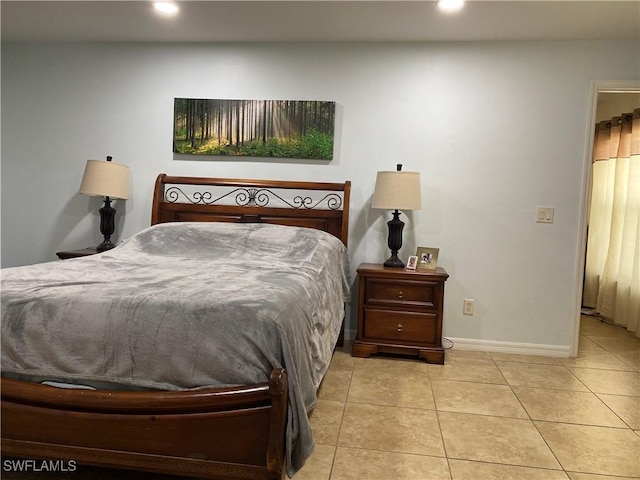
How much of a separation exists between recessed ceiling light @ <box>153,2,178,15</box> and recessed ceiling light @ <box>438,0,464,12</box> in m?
1.66

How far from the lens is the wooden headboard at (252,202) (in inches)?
139

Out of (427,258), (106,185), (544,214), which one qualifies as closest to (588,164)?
(544,214)

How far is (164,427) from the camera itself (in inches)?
59.7

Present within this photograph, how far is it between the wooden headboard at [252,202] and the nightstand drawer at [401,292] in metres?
0.44

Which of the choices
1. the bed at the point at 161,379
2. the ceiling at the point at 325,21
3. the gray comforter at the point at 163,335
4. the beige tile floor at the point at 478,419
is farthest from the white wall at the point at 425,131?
the bed at the point at 161,379

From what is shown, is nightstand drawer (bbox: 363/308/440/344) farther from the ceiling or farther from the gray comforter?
the ceiling

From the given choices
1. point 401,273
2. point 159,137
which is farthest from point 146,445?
point 159,137

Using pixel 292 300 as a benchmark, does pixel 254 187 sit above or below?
above

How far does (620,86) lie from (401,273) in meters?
2.02

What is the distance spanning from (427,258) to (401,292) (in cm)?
36

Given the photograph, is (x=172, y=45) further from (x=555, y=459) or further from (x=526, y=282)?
(x=555, y=459)

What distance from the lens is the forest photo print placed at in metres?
3.56

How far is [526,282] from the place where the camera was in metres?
3.46

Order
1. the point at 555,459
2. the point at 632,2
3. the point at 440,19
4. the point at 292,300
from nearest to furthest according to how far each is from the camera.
A: the point at 292,300
the point at 555,459
the point at 632,2
the point at 440,19
